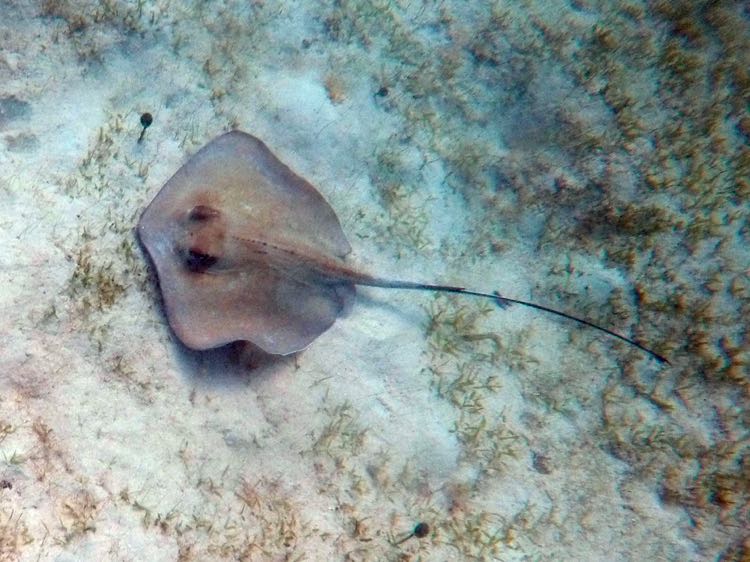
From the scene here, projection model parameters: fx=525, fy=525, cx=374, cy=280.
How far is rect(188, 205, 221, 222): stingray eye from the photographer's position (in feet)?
12.7

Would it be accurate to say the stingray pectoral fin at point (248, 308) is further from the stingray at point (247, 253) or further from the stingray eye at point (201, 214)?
the stingray eye at point (201, 214)

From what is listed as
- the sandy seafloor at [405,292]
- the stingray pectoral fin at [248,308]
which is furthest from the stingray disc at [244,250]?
the sandy seafloor at [405,292]

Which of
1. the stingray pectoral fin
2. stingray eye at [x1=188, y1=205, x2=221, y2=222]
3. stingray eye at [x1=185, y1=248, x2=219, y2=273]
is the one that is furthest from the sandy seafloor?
stingray eye at [x1=188, y1=205, x2=221, y2=222]

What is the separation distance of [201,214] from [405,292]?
1841 millimetres

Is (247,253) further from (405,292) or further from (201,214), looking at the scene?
(405,292)

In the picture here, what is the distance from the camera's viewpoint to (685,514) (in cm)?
421

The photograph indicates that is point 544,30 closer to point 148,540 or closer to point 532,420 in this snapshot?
point 532,420

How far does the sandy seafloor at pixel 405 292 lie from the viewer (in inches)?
136

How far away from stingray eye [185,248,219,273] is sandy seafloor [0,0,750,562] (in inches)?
12.9

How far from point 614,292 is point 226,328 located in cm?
355

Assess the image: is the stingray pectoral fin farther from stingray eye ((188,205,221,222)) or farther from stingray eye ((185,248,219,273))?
stingray eye ((188,205,221,222))

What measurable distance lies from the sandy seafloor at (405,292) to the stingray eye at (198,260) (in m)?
0.33

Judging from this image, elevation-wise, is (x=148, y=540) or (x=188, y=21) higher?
(x=188, y=21)

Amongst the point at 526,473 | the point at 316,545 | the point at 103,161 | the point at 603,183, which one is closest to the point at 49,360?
the point at 103,161
